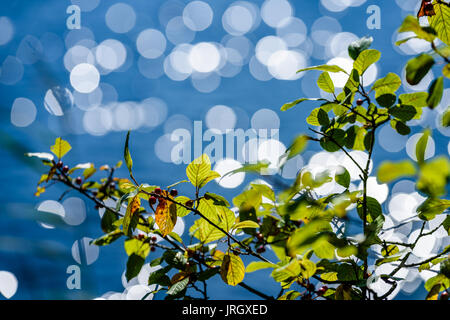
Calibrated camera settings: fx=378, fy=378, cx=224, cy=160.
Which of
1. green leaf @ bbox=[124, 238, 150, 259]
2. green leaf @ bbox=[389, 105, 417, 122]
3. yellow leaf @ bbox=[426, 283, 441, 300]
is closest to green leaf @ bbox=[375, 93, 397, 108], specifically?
green leaf @ bbox=[389, 105, 417, 122]

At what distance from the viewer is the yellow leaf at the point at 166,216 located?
492 mm

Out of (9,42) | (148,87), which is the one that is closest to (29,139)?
(9,42)

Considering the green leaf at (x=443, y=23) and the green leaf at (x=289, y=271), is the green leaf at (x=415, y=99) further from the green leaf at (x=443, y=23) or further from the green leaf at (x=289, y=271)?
the green leaf at (x=289, y=271)

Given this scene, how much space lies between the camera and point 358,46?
52cm

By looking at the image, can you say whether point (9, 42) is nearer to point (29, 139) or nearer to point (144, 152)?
point (29, 139)

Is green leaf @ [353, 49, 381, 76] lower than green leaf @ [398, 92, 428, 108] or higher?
higher

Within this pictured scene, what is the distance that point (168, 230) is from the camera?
494 mm

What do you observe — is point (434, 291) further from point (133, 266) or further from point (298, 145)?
point (133, 266)

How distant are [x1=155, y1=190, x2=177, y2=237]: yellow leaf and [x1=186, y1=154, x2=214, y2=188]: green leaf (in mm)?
41

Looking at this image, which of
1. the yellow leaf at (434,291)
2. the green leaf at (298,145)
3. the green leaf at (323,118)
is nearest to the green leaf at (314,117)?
the green leaf at (323,118)

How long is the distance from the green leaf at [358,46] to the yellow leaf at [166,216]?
316 millimetres

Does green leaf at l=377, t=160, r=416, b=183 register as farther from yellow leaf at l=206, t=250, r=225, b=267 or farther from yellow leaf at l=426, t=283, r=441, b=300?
yellow leaf at l=206, t=250, r=225, b=267

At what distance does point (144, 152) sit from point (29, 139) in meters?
0.63

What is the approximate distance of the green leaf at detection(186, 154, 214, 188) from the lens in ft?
1.66
